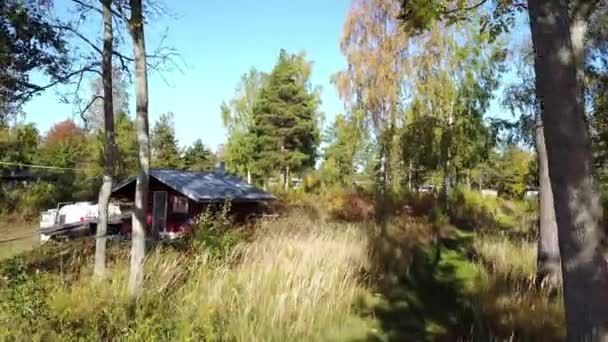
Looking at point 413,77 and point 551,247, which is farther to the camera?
point 413,77

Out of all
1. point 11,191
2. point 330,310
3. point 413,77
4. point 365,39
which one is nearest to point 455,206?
point 413,77

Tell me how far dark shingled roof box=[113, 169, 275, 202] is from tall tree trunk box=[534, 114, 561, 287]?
10.7 m

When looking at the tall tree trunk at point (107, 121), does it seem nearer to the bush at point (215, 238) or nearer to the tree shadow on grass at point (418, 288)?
the bush at point (215, 238)

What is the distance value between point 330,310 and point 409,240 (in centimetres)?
673

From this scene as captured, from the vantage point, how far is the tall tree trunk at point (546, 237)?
8855 mm

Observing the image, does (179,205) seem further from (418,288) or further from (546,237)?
(546,237)

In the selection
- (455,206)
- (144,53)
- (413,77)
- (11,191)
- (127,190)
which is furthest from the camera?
(11,191)

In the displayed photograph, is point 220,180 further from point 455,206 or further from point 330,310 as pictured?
point 330,310

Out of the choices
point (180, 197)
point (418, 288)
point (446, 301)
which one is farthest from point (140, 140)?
point (180, 197)

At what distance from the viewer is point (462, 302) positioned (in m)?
8.48

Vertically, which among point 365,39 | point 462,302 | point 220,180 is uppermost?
point 365,39

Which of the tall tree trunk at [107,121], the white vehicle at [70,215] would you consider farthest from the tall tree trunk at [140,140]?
the white vehicle at [70,215]

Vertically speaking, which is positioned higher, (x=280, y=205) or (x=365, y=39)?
(x=365, y=39)

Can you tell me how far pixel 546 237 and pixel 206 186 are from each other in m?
12.9
